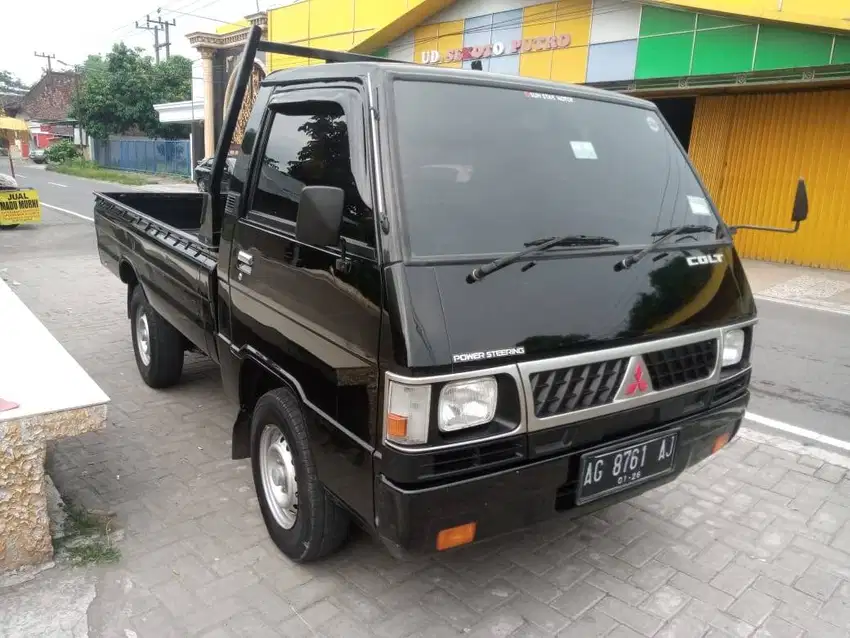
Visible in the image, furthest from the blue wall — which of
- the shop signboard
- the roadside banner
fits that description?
the roadside banner

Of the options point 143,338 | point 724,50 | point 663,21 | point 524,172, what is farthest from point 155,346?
point 663,21

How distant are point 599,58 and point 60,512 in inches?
574

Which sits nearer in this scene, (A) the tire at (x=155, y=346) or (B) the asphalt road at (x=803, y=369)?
(A) the tire at (x=155, y=346)

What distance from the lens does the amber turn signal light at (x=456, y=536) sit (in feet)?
7.53

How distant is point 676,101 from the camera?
15.0 m

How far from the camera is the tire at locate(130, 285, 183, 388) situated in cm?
495

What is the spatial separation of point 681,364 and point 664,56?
507 inches

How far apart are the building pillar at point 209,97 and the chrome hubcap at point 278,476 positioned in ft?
87.8

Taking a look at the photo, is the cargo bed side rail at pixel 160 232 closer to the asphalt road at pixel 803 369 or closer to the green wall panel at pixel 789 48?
the asphalt road at pixel 803 369

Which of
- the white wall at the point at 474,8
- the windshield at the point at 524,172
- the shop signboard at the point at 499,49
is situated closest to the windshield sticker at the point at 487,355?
the windshield at the point at 524,172

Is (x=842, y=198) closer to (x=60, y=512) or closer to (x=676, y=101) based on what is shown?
(x=676, y=101)

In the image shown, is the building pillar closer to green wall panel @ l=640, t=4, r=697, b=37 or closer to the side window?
green wall panel @ l=640, t=4, r=697, b=37

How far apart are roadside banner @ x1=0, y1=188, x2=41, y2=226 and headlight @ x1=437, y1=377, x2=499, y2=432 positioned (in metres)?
15.0

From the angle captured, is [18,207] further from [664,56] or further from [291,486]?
[291,486]
